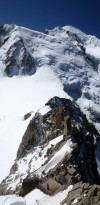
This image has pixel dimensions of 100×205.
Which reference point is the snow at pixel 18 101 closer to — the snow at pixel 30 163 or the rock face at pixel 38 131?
the rock face at pixel 38 131

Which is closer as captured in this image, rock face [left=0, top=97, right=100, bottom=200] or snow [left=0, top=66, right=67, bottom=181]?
rock face [left=0, top=97, right=100, bottom=200]

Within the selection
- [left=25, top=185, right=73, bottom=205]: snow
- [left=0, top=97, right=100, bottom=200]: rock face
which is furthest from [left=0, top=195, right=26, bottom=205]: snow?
[left=0, top=97, right=100, bottom=200]: rock face

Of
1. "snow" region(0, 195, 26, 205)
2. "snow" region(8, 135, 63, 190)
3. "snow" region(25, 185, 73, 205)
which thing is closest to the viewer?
"snow" region(0, 195, 26, 205)

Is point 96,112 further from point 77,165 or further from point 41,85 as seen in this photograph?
point 77,165

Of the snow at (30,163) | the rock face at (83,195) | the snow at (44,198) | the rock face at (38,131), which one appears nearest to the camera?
the rock face at (83,195)

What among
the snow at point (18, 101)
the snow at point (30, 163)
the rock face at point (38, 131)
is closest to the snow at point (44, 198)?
the snow at point (30, 163)

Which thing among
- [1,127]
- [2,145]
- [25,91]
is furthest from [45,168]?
[25,91]

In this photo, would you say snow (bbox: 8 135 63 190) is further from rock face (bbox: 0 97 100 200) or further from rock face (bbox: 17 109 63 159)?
rock face (bbox: 17 109 63 159)

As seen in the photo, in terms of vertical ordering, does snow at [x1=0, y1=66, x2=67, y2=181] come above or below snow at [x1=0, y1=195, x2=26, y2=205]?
above

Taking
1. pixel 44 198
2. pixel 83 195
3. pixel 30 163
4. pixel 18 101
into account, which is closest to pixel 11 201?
pixel 44 198

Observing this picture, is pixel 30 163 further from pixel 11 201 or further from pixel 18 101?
pixel 18 101

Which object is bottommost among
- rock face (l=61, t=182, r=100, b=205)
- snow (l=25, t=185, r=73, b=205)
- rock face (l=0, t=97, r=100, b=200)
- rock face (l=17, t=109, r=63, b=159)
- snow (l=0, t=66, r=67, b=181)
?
rock face (l=61, t=182, r=100, b=205)
